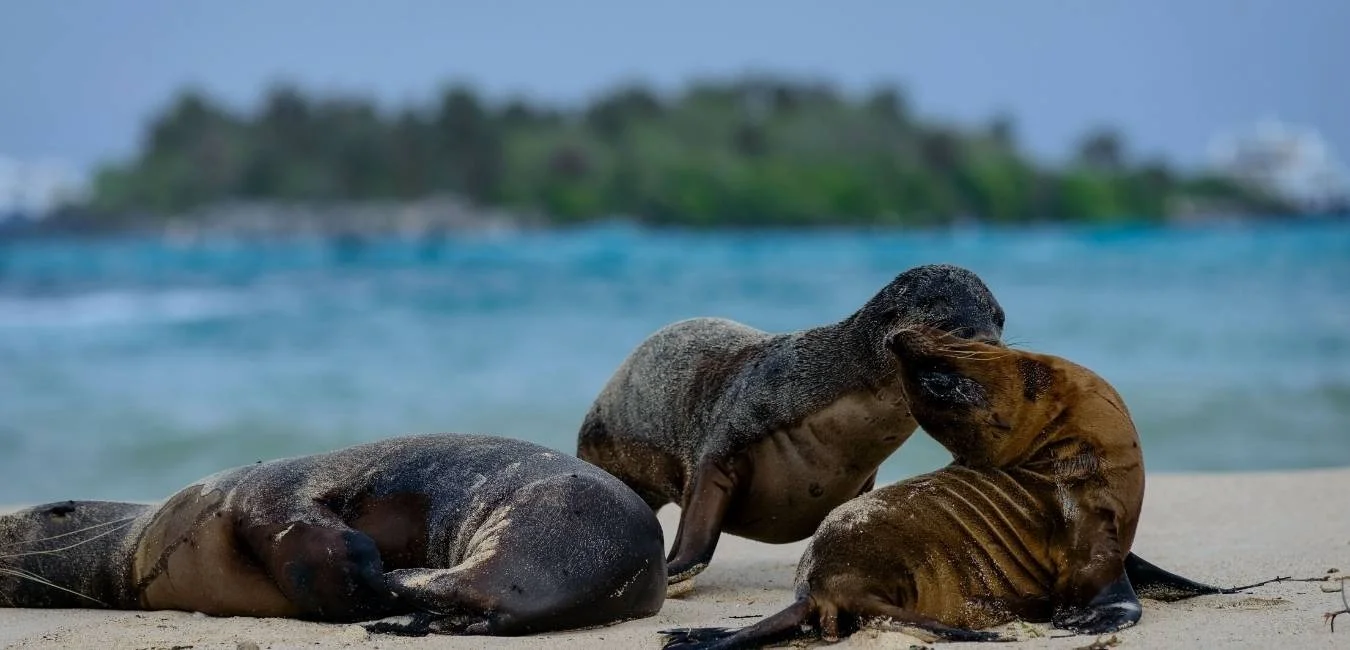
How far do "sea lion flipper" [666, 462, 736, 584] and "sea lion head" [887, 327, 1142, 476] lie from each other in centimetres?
138

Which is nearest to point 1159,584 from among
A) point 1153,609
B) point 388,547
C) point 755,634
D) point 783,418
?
point 1153,609

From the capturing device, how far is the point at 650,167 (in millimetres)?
79250

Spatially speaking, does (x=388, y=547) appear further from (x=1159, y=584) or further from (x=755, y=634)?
(x=1159, y=584)

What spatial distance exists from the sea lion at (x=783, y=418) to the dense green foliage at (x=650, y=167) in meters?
68.6

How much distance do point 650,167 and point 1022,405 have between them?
247 ft

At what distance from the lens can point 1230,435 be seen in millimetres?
11852

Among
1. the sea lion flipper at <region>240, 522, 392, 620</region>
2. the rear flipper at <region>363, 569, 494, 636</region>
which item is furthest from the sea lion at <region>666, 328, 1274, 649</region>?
the sea lion flipper at <region>240, 522, 392, 620</region>

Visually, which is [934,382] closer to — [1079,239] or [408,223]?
[1079,239]

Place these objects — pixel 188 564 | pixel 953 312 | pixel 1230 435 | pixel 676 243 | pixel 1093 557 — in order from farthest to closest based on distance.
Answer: pixel 676 243 < pixel 1230 435 < pixel 953 312 < pixel 188 564 < pixel 1093 557

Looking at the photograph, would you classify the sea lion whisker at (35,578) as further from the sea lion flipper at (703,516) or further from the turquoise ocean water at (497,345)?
the turquoise ocean water at (497,345)

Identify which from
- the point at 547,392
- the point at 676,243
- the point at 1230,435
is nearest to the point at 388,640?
the point at 1230,435

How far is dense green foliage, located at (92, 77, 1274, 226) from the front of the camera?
7706cm

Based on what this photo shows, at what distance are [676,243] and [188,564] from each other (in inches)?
2273

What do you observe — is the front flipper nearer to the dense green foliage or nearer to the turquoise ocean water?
the turquoise ocean water
